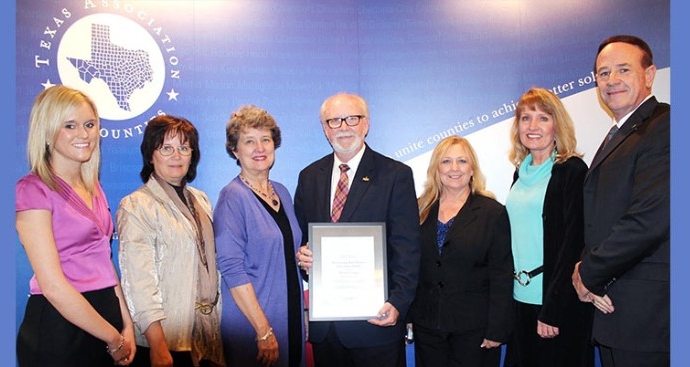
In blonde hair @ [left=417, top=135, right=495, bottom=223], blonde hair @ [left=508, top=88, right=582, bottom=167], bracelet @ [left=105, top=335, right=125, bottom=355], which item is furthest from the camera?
blonde hair @ [left=417, top=135, right=495, bottom=223]

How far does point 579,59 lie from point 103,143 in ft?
12.4

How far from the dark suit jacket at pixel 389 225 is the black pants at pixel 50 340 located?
1261 mm

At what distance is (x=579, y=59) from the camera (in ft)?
15.3

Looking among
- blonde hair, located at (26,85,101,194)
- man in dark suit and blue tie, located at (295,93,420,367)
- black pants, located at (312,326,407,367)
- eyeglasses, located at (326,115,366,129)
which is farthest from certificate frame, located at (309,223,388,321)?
blonde hair, located at (26,85,101,194)

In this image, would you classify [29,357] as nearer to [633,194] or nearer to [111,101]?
[111,101]

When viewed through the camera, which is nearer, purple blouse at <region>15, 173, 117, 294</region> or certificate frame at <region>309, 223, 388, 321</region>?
purple blouse at <region>15, 173, 117, 294</region>

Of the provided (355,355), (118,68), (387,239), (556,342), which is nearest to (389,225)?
(387,239)

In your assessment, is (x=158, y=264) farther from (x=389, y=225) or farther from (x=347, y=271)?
(x=389, y=225)

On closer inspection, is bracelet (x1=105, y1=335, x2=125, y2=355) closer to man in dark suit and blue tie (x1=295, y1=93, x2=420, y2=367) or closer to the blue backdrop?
man in dark suit and blue tie (x1=295, y1=93, x2=420, y2=367)

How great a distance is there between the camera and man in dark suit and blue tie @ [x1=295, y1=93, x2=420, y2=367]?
11.1 feet

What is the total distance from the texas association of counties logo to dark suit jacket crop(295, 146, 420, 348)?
1.77 metres

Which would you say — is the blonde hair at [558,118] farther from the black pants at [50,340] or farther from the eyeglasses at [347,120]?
the black pants at [50,340]

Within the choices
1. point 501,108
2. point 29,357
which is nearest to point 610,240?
point 501,108

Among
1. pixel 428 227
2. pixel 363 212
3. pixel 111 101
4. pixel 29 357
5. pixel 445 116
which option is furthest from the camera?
pixel 445 116
